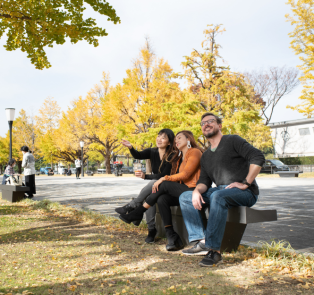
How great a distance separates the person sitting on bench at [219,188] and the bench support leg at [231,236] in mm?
224

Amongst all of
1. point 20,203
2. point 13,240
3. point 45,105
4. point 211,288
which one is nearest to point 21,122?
point 45,105

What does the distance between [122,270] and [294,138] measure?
1521 inches

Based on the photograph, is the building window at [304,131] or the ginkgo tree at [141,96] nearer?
the ginkgo tree at [141,96]

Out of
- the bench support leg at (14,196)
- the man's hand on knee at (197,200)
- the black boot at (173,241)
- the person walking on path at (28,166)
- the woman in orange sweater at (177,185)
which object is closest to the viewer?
the man's hand on knee at (197,200)

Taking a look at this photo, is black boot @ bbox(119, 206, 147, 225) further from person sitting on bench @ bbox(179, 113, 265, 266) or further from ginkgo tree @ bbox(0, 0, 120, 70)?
ginkgo tree @ bbox(0, 0, 120, 70)

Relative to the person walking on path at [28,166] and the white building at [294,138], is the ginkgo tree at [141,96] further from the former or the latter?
the white building at [294,138]

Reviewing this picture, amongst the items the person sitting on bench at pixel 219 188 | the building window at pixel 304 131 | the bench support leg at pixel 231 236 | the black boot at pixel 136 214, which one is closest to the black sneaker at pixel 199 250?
the person sitting on bench at pixel 219 188

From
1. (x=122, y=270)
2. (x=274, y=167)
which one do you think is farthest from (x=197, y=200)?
(x=274, y=167)

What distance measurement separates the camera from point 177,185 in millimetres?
3656

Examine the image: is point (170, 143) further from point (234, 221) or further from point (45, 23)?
point (45, 23)

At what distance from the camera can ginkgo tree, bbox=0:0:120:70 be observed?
712 cm

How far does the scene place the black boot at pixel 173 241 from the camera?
350 cm

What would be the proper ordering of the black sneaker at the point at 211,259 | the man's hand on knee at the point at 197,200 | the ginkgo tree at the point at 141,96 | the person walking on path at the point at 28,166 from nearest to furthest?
the black sneaker at the point at 211,259 → the man's hand on knee at the point at 197,200 → the person walking on path at the point at 28,166 → the ginkgo tree at the point at 141,96

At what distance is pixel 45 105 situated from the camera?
40.7m
